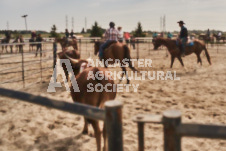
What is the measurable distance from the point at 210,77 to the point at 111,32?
4.28 meters

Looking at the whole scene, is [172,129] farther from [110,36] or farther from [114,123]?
[110,36]

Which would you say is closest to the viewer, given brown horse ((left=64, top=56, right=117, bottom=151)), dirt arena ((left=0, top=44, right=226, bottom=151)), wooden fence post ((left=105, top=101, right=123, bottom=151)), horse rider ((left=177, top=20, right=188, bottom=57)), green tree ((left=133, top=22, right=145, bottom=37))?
wooden fence post ((left=105, top=101, right=123, bottom=151))

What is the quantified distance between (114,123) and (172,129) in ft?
1.24

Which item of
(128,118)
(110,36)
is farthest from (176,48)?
(128,118)

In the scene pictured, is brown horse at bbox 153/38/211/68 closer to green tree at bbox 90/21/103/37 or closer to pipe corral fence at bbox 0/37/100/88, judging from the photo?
pipe corral fence at bbox 0/37/100/88

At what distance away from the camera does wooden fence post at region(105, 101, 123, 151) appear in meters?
1.53

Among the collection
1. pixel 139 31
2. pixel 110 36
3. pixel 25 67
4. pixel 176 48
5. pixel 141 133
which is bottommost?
pixel 25 67

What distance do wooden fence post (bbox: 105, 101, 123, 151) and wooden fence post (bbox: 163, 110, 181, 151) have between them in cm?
31

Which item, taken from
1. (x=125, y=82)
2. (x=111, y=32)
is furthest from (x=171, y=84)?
(x=111, y=32)

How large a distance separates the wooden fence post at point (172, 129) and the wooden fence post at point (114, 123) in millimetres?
309

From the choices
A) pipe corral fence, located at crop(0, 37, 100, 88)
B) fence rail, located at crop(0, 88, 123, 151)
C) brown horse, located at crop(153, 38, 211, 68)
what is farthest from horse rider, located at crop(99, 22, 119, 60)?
fence rail, located at crop(0, 88, 123, 151)

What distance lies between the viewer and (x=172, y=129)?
1382 millimetres

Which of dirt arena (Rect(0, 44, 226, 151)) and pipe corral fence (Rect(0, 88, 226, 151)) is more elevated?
pipe corral fence (Rect(0, 88, 226, 151))

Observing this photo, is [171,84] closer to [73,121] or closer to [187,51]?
[73,121]
